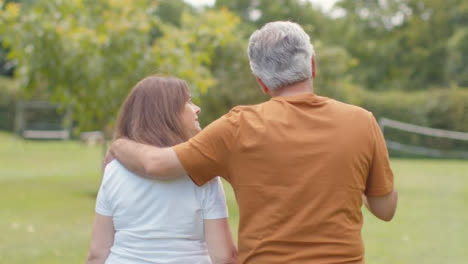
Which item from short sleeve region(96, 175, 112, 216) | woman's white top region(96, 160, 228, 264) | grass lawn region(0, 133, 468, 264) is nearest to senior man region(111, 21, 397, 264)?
woman's white top region(96, 160, 228, 264)

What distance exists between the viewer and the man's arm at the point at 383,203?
2786 mm

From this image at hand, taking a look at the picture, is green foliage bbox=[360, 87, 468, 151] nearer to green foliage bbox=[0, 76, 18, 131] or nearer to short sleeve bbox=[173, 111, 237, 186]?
green foliage bbox=[0, 76, 18, 131]

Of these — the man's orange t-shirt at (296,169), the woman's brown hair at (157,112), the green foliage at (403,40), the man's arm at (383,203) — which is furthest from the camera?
the green foliage at (403,40)

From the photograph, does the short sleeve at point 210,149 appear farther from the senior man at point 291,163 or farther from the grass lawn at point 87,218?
the grass lawn at point 87,218

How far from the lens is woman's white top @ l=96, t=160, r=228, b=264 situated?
2840mm

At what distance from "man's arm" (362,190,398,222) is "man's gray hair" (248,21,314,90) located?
21.3 inches

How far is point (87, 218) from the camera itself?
38.9 feet

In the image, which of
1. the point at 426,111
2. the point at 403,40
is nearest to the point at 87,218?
the point at 426,111

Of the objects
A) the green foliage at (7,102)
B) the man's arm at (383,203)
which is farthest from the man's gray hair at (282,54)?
the green foliage at (7,102)

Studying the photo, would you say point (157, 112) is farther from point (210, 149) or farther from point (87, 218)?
point (87, 218)

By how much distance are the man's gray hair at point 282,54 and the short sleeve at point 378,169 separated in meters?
0.32

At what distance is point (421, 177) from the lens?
21.3 metres

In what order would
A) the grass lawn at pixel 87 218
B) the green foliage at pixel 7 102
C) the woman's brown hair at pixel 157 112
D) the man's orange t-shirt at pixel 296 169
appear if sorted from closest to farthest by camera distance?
the man's orange t-shirt at pixel 296 169, the woman's brown hair at pixel 157 112, the grass lawn at pixel 87 218, the green foliage at pixel 7 102

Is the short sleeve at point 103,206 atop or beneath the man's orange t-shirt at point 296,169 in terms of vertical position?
beneath
